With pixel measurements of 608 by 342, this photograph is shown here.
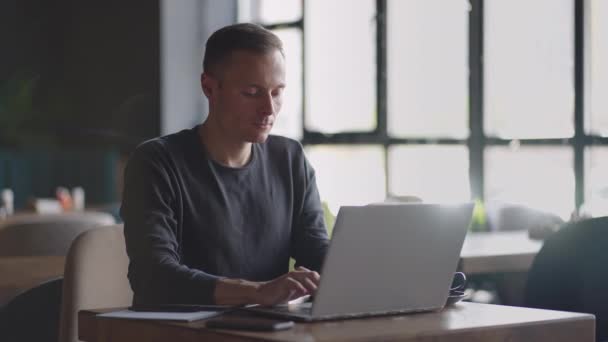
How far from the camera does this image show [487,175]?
21.2 feet

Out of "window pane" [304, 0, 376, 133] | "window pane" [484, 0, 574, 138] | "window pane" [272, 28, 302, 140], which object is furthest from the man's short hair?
"window pane" [272, 28, 302, 140]

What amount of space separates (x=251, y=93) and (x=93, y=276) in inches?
25.4

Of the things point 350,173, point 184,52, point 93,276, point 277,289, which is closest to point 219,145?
point 93,276

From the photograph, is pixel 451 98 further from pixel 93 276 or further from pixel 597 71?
pixel 93 276

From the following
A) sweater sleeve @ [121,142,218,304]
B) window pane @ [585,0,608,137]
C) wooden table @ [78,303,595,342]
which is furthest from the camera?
window pane @ [585,0,608,137]

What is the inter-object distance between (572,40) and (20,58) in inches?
205

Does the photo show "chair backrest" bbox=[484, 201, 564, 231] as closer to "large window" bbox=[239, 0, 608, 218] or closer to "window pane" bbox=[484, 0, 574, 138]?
"large window" bbox=[239, 0, 608, 218]

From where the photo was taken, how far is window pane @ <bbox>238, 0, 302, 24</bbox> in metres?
7.90

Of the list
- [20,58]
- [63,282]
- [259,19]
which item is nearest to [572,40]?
[259,19]

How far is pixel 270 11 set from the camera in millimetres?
8117

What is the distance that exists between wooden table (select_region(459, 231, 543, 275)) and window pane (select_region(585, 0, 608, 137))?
2.00 meters

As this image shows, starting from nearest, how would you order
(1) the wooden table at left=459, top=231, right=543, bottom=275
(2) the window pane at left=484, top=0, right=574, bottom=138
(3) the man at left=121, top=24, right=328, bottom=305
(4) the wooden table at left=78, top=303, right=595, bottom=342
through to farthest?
(4) the wooden table at left=78, top=303, right=595, bottom=342
(3) the man at left=121, top=24, right=328, bottom=305
(1) the wooden table at left=459, top=231, right=543, bottom=275
(2) the window pane at left=484, top=0, right=574, bottom=138

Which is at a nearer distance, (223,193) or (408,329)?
(408,329)

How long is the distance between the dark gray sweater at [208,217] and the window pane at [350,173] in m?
4.67
